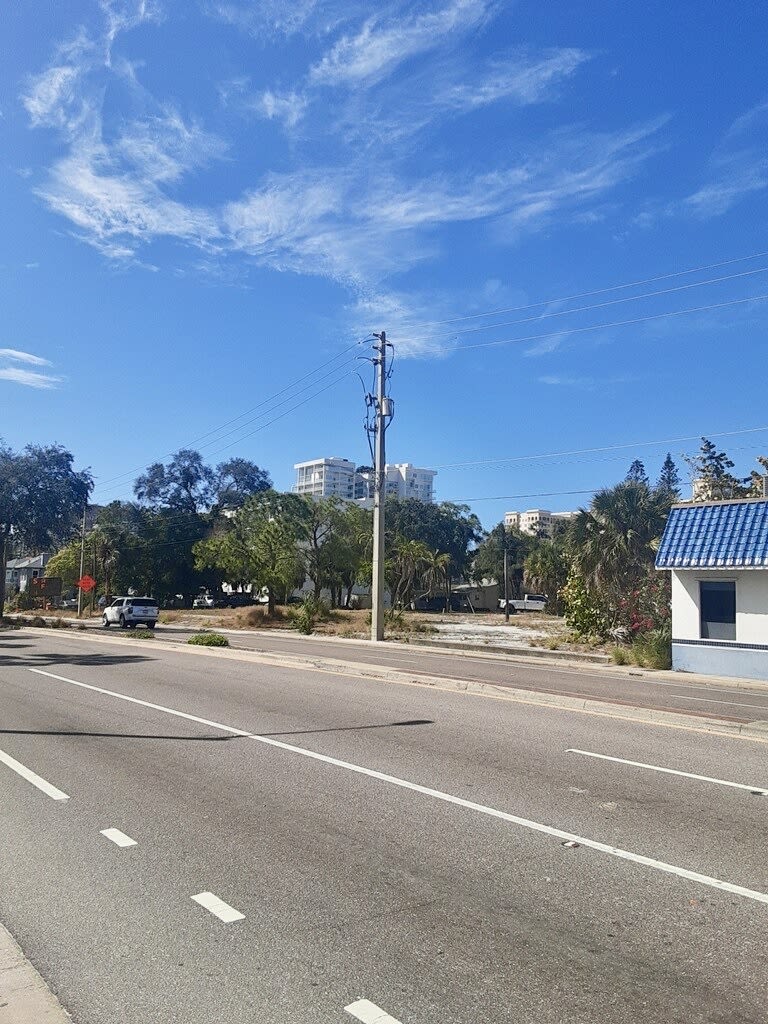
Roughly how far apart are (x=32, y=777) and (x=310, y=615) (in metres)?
38.9

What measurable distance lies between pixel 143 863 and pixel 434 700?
909 cm

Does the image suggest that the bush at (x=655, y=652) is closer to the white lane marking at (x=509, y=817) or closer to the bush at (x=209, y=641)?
Answer: the bush at (x=209, y=641)

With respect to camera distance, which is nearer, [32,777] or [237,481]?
[32,777]

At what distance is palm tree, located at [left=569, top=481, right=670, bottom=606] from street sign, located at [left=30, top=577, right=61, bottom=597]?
64213 millimetres

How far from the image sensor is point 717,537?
75.4 feet

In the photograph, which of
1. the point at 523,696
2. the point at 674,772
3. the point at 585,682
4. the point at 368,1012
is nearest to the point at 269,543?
the point at 585,682

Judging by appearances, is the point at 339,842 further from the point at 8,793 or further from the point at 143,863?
the point at 8,793

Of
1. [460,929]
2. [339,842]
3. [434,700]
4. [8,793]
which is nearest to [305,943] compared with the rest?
[460,929]

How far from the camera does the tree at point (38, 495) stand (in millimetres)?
46875

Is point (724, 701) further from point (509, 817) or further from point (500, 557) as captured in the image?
point (500, 557)

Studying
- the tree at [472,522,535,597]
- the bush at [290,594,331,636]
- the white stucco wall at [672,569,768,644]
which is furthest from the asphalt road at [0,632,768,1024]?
the tree at [472,522,535,597]

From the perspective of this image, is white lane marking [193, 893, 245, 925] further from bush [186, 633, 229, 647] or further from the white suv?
the white suv

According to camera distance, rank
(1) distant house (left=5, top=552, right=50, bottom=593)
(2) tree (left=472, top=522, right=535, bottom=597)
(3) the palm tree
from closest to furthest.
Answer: (3) the palm tree, (2) tree (left=472, top=522, right=535, bottom=597), (1) distant house (left=5, top=552, right=50, bottom=593)

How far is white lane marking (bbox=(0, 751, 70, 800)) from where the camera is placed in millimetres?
7707
